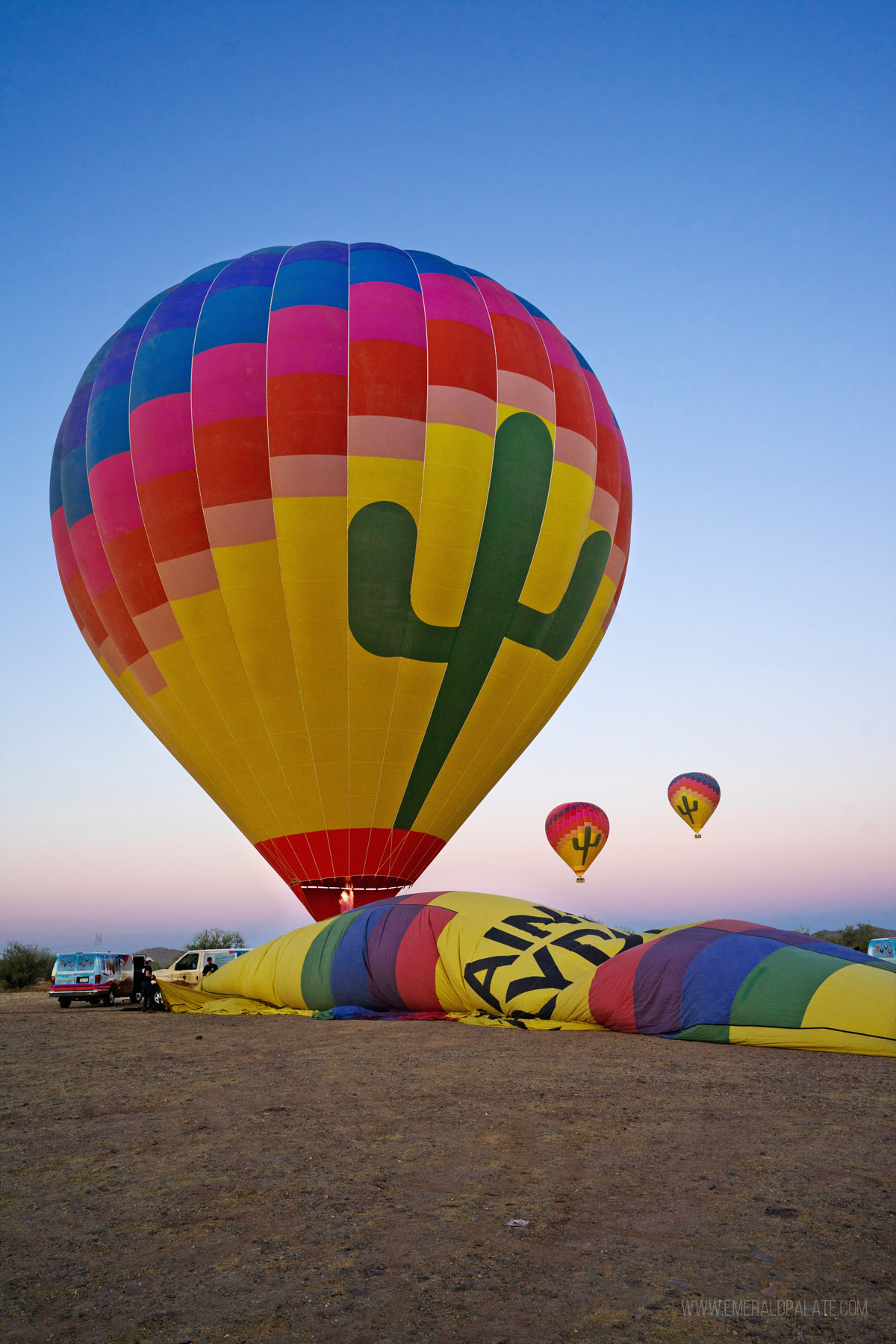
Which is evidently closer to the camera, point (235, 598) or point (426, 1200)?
point (426, 1200)

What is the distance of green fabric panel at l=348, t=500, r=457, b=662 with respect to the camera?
12734 mm

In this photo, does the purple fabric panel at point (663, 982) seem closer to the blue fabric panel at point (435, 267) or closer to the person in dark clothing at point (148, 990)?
the person in dark clothing at point (148, 990)

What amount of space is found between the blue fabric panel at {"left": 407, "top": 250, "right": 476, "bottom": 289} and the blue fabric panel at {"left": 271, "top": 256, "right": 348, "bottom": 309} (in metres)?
1.30

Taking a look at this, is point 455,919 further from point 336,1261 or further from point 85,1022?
point 336,1261

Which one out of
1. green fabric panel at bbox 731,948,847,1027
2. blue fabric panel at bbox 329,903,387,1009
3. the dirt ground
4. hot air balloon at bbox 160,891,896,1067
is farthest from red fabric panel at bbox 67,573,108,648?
green fabric panel at bbox 731,948,847,1027

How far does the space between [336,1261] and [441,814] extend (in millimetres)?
11666

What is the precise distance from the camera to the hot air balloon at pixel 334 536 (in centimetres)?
1274

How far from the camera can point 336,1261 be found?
8.88 ft

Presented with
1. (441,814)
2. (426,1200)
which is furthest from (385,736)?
(426,1200)

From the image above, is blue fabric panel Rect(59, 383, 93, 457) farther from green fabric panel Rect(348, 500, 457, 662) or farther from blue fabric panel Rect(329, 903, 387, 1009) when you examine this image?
blue fabric panel Rect(329, 903, 387, 1009)

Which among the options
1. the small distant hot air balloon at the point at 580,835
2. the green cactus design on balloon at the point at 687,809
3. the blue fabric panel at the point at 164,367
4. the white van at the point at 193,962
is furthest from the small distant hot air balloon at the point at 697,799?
the blue fabric panel at the point at 164,367

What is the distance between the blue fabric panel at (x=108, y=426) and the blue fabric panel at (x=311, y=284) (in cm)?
275

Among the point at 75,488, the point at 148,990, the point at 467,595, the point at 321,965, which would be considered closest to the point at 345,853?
the point at 148,990

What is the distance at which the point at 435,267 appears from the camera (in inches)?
576
